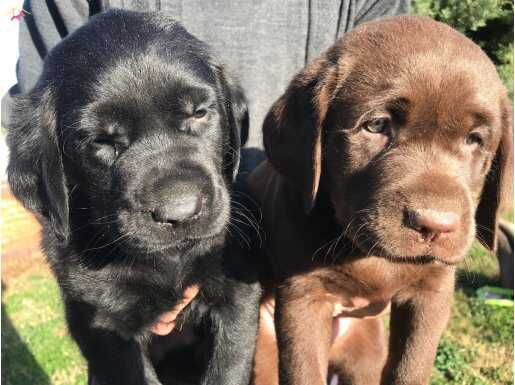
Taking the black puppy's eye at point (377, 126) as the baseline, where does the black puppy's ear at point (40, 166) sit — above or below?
below

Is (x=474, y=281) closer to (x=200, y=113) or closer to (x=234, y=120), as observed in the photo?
(x=234, y=120)

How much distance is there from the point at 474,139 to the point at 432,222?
0.46 m

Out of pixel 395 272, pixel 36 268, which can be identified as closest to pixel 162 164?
pixel 395 272

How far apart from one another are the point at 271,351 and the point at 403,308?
72 centimetres

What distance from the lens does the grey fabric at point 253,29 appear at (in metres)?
2.68

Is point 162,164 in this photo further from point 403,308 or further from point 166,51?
point 403,308

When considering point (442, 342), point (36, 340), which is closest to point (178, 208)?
point (442, 342)

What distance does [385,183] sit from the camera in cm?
180

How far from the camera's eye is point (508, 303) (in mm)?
5121

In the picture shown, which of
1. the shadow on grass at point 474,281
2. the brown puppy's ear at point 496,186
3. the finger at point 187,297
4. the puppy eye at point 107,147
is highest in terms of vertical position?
the puppy eye at point 107,147

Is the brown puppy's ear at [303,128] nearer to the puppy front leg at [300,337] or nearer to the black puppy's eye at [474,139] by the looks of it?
the puppy front leg at [300,337]

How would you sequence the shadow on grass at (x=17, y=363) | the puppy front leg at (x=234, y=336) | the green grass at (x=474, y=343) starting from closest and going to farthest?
1. the puppy front leg at (x=234, y=336)
2. the green grass at (x=474, y=343)
3. the shadow on grass at (x=17, y=363)

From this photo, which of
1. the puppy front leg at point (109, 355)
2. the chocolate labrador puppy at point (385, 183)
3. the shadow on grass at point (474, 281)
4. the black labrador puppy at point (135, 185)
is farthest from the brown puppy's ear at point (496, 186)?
the shadow on grass at point (474, 281)

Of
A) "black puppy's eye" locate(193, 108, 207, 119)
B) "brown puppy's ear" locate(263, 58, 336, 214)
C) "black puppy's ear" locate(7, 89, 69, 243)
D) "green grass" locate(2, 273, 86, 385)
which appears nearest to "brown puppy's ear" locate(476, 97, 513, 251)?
"brown puppy's ear" locate(263, 58, 336, 214)
